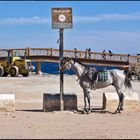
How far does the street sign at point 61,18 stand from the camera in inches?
663

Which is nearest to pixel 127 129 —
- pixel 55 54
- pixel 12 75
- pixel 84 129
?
pixel 84 129

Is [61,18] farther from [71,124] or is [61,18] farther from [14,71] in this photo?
[14,71]

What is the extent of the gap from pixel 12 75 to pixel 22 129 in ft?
109

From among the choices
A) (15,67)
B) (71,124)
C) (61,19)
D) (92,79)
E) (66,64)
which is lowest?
(71,124)

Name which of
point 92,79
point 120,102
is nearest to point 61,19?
point 92,79

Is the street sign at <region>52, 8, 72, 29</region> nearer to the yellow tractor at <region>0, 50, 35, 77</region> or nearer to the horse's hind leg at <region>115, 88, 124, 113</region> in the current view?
the horse's hind leg at <region>115, 88, 124, 113</region>

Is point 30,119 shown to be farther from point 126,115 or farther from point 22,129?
point 126,115

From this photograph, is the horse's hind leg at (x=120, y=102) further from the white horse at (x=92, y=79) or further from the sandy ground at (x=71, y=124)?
the sandy ground at (x=71, y=124)

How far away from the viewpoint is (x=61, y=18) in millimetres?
16922

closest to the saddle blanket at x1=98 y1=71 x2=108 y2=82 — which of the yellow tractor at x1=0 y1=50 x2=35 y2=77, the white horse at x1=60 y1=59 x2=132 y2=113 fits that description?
the white horse at x1=60 y1=59 x2=132 y2=113

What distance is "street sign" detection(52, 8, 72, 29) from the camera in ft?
55.3

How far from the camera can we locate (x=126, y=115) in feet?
53.6

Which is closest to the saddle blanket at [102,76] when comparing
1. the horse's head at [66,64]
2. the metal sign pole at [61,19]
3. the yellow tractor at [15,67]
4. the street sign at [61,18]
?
the horse's head at [66,64]

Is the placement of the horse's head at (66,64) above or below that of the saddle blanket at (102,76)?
above
